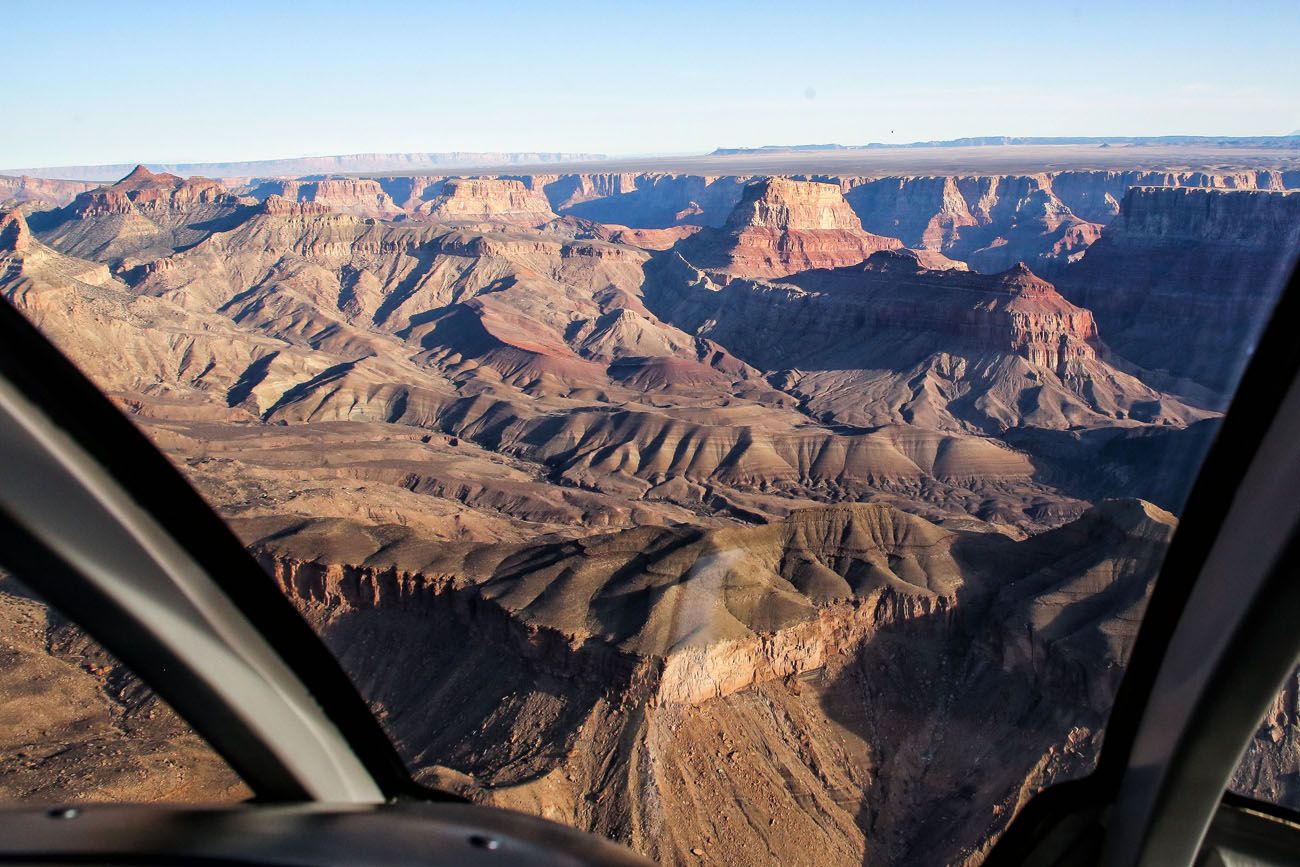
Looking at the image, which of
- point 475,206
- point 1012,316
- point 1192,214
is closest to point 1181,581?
point 1012,316

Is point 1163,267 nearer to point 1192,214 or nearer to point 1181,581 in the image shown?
point 1192,214

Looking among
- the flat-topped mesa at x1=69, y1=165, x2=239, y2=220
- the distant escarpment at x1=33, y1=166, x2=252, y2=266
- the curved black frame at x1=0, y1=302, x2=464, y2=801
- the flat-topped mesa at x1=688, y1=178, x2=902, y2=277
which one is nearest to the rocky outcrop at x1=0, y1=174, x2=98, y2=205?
the flat-topped mesa at x1=69, y1=165, x2=239, y2=220

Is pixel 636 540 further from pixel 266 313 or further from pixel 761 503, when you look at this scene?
pixel 266 313

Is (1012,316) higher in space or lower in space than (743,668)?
lower

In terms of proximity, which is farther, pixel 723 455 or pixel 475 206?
pixel 475 206

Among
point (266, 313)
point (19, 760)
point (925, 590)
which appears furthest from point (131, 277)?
point (19, 760)

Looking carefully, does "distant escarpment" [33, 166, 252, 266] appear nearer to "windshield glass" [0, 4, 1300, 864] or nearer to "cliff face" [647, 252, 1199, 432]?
"windshield glass" [0, 4, 1300, 864]
